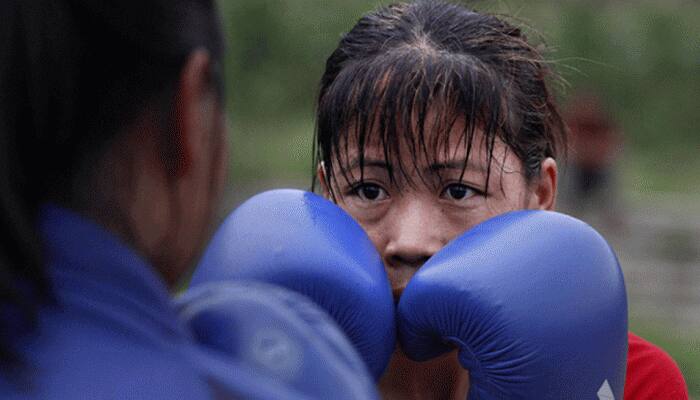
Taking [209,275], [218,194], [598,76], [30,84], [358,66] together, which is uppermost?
[30,84]

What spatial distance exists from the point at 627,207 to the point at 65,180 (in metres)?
11.9

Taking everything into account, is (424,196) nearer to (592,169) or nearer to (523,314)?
(523,314)

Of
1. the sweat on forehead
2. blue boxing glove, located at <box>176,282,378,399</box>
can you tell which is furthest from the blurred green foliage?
blue boxing glove, located at <box>176,282,378,399</box>

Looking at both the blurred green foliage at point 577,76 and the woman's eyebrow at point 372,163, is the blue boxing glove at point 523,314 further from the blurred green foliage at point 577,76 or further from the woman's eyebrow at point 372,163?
the blurred green foliage at point 577,76

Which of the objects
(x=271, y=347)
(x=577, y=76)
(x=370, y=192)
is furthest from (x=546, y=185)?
(x=577, y=76)

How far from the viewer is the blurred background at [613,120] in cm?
1076

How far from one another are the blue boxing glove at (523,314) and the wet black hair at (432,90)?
0.21m

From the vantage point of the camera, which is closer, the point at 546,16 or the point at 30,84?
the point at 30,84

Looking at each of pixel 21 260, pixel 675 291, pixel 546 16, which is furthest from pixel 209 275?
pixel 546 16

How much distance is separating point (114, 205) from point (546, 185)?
1.20 m

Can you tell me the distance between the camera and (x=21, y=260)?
37.2 inches

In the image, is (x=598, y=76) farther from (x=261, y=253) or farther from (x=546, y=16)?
(x=261, y=253)

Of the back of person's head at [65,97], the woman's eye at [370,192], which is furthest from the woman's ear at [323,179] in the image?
the back of person's head at [65,97]

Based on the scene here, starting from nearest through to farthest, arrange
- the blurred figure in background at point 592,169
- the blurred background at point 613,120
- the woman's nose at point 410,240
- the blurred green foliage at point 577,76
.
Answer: the woman's nose at point 410,240, the blurred background at point 613,120, the blurred figure in background at point 592,169, the blurred green foliage at point 577,76
